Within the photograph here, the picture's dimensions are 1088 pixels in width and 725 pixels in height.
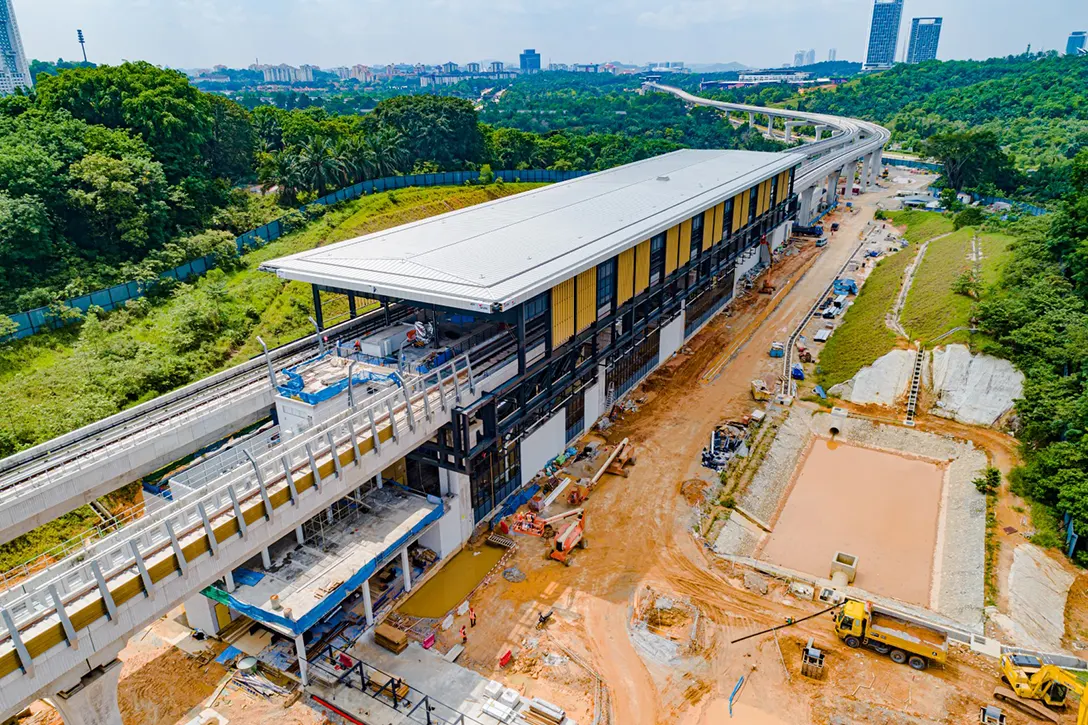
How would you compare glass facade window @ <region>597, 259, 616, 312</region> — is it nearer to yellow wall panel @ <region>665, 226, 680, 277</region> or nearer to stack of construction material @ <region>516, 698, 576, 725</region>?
yellow wall panel @ <region>665, 226, 680, 277</region>

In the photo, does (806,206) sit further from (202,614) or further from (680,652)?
(202,614)

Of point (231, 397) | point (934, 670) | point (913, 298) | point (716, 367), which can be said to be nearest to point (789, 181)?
point (913, 298)

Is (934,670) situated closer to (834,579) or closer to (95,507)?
(834,579)

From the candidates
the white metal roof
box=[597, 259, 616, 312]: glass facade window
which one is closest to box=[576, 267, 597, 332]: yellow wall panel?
box=[597, 259, 616, 312]: glass facade window

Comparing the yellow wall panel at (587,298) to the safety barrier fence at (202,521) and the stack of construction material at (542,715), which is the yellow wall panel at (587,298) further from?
the stack of construction material at (542,715)

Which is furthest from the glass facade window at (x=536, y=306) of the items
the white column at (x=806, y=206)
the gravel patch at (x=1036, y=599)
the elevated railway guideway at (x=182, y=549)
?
the white column at (x=806, y=206)

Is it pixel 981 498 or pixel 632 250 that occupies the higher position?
pixel 632 250
